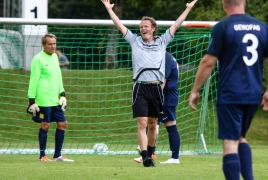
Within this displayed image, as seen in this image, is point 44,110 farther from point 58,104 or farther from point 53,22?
point 53,22

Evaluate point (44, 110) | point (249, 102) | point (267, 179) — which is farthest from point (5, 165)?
point (249, 102)

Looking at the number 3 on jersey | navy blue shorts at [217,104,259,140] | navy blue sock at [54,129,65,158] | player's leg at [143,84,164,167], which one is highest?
the number 3 on jersey

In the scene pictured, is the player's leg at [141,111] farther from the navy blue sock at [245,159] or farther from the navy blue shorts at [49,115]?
the navy blue sock at [245,159]

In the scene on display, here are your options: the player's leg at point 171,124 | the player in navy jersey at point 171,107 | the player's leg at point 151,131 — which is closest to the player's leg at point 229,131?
the player's leg at point 151,131

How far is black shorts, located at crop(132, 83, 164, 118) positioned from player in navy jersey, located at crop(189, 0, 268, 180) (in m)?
3.20

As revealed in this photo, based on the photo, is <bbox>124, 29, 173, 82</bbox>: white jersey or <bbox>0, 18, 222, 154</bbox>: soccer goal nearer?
<bbox>124, 29, 173, 82</bbox>: white jersey

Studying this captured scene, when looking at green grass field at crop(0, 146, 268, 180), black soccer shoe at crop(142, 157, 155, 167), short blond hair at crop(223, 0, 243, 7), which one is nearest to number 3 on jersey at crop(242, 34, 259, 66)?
short blond hair at crop(223, 0, 243, 7)

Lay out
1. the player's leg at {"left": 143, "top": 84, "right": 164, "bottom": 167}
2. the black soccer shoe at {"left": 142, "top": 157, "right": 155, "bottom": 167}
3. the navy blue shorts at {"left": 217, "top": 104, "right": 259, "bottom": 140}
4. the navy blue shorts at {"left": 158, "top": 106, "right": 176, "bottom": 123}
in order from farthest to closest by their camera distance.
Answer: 1. the navy blue shorts at {"left": 158, "top": 106, "right": 176, "bottom": 123}
2. the player's leg at {"left": 143, "top": 84, "right": 164, "bottom": 167}
3. the black soccer shoe at {"left": 142, "top": 157, "right": 155, "bottom": 167}
4. the navy blue shorts at {"left": 217, "top": 104, "right": 259, "bottom": 140}

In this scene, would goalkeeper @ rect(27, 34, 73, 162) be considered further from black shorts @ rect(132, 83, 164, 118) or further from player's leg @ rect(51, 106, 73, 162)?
black shorts @ rect(132, 83, 164, 118)

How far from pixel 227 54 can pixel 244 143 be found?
32.7 inches

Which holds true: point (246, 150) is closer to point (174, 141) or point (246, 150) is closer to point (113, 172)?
point (113, 172)

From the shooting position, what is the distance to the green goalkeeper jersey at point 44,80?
36.7ft

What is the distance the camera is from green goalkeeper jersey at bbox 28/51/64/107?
1118cm

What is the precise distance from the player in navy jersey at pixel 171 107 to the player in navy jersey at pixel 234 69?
418 centimetres
